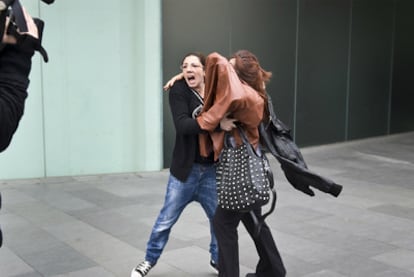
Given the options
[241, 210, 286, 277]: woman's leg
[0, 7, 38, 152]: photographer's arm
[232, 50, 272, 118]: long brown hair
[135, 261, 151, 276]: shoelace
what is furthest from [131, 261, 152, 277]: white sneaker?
[0, 7, 38, 152]: photographer's arm

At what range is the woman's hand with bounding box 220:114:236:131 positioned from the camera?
11.8ft

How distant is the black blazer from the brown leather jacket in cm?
34

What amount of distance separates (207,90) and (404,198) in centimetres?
462

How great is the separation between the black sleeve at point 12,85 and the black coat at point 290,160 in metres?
2.27

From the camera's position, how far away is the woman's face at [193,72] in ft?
13.6

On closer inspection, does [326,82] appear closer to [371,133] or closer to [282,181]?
[371,133]

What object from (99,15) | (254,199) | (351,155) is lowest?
(351,155)

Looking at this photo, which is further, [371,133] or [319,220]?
[371,133]

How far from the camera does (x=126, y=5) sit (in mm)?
8648

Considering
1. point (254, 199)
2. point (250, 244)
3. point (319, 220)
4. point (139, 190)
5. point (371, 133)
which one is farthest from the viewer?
point (371, 133)

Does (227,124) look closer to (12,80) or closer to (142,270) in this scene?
(142,270)

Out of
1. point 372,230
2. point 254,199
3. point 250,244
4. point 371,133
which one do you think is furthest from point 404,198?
point 371,133

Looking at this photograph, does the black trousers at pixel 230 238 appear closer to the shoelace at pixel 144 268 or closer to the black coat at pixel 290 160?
the black coat at pixel 290 160

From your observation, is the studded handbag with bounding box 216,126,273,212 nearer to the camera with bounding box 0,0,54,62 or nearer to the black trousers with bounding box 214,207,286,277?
the black trousers with bounding box 214,207,286,277
